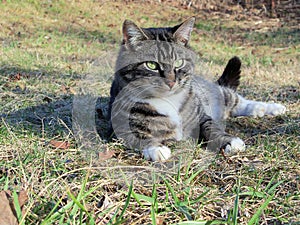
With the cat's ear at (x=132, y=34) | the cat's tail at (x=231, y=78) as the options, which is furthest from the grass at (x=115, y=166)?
the cat's ear at (x=132, y=34)

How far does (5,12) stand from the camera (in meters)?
8.40

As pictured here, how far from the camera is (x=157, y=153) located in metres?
2.05

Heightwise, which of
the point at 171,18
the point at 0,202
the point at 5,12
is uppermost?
the point at 0,202

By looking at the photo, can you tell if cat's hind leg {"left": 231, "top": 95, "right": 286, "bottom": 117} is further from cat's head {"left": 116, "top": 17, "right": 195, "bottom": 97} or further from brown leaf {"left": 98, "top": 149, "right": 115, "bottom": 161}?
brown leaf {"left": 98, "top": 149, "right": 115, "bottom": 161}

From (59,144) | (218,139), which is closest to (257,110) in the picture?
(218,139)

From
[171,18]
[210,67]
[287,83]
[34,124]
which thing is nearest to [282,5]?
[171,18]

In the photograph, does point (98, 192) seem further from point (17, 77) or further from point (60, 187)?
point (17, 77)

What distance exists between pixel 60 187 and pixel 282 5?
12.5 m

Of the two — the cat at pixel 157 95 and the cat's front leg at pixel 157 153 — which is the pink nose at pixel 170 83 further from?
the cat's front leg at pixel 157 153

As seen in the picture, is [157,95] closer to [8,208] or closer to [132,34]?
[132,34]

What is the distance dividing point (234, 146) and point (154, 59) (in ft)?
2.34

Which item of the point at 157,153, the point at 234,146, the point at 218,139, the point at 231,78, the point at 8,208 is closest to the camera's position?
the point at 8,208

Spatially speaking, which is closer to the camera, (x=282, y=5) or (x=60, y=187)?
(x=60, y=187)

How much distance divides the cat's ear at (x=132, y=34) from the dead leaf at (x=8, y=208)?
1.26 meters
